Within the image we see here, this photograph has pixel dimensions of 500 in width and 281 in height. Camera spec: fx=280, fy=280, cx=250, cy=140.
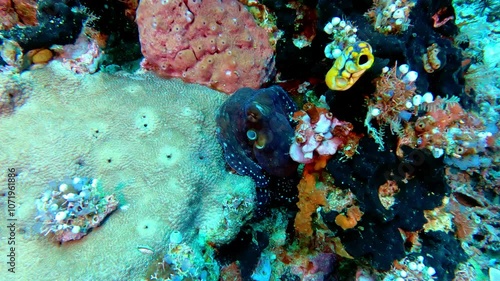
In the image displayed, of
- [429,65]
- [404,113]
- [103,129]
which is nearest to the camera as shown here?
[404,113]

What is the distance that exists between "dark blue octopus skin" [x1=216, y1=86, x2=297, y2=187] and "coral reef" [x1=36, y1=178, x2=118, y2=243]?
1284 mm

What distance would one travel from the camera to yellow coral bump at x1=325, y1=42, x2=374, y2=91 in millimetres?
1964

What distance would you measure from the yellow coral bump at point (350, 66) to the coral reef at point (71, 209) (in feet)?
7.37

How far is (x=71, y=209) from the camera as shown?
247 cm

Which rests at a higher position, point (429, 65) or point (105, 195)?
point (429, 65)

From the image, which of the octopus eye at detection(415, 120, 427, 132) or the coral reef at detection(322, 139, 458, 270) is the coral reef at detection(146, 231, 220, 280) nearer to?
the coral reef at detection(322, 139, 458, 270)

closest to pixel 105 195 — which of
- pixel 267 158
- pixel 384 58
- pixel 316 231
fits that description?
pixel 267 158

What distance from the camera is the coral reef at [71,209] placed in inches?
96.9

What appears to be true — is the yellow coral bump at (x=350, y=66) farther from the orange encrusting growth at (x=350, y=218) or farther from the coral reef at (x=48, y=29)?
the coral reef at (x=48, y=29)

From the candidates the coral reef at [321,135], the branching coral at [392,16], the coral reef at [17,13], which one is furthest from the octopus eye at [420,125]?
the coral reef at [17,13]

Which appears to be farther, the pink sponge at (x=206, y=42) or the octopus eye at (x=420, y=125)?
the pink sponge at (x=206, y=42)

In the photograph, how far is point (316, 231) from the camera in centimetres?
284

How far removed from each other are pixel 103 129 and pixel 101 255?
123 centimetres

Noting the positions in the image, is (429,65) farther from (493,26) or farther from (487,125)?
(493,26)
